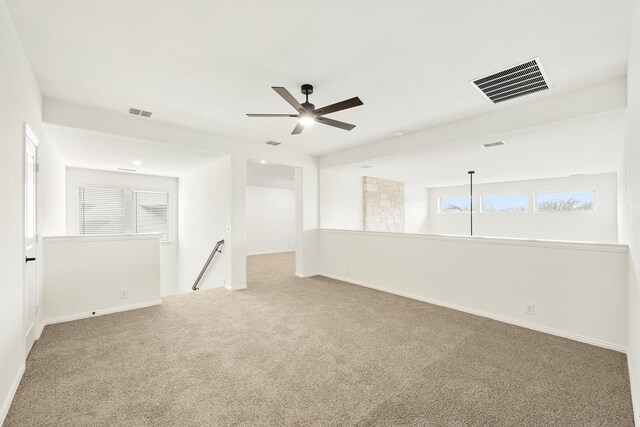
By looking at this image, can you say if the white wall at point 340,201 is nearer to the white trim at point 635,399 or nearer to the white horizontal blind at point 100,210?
the white trim at point 635,399

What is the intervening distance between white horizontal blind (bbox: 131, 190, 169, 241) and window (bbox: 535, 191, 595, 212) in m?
10.1

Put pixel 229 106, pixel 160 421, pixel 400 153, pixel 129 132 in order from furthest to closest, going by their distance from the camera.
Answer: pixel 400 153 → pixel 129 132 → pixel 229 106 → pixel 160 421

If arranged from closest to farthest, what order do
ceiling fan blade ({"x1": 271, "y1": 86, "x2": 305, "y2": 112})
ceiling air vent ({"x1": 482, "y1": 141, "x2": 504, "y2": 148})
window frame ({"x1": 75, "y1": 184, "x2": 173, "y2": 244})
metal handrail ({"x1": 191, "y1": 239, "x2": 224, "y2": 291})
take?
ceiling fan blade ({"x1": 271, "y1": 86, "x2": 305, "y2": 112}) < ceiling air vent ({"x1": 482, "y1": 141, "x2": 504, "y2": 148}) < metal handrail ({"x1": 191, "y1": 239, "x2": 224, "y2": 291}) < window frame ({"x1": 75, "y1": 184, "x2": 173, "y2": 244})

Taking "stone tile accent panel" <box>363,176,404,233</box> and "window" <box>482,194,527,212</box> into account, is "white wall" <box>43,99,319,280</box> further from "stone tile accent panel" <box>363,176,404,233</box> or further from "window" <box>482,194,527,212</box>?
"window" <box>482,194,527,212</box>

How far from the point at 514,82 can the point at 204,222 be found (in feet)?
19.5

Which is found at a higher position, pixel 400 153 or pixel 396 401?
pixel 400 153

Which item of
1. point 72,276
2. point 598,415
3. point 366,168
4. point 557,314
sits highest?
point 366,168

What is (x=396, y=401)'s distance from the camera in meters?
2.04

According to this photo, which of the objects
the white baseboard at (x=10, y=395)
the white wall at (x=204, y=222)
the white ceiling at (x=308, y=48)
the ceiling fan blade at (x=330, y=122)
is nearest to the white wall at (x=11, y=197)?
the white baseboard at (x=10, y=395)

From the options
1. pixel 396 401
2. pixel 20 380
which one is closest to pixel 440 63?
pixel 396 401

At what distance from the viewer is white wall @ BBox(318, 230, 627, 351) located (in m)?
2.96

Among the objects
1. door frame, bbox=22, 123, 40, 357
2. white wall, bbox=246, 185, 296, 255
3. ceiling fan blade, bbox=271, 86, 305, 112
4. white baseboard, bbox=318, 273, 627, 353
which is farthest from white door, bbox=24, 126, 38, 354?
white wall, bbox=246, 185, 296, 255

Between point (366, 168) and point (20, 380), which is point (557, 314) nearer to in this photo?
point (366, 168)

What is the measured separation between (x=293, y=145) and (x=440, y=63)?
3.24 m
